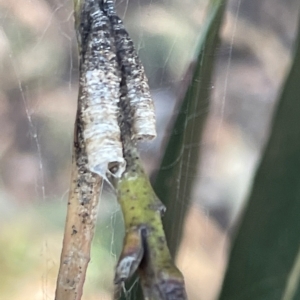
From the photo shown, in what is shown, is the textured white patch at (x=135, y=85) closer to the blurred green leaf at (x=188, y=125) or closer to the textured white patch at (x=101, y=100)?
the textured white patch at (x=101, y=100)

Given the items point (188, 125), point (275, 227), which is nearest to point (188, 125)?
point (188, 125)

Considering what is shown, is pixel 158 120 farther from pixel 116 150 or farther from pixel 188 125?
pixel 116 150

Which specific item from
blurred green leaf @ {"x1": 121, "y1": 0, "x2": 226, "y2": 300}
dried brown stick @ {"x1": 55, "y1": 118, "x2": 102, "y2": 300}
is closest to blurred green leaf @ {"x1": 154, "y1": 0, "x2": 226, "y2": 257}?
blurred green leaf @ {"x1": 121, "y1": 0, "x2": 226, "y2": 300}

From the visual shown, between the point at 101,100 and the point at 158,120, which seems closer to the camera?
the point at 101,100

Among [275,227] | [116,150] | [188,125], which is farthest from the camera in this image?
[188,125]

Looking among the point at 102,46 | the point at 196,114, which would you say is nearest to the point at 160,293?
the point at 102,46

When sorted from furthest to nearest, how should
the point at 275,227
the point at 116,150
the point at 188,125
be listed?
1. the point at 188,125
2. the point at 275,227
3. the point at 116,150

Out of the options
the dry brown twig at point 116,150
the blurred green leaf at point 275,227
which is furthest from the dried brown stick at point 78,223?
the blurred green leaf at point 275,227

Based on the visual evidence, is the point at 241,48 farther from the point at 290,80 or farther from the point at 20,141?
the point at 20,141
